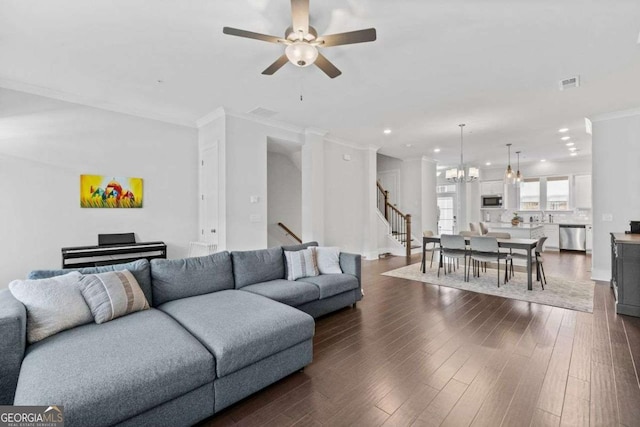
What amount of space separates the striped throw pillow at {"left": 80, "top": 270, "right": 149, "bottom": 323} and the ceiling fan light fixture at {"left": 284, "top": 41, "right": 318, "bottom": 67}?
2.33 metres

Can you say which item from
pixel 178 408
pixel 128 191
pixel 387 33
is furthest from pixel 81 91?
pixel 178 408

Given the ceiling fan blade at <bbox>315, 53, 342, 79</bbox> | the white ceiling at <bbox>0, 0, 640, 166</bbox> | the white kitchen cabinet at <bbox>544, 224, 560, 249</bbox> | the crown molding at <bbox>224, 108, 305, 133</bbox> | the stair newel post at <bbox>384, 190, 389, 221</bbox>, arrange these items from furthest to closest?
the stair newel post at <bbox>384, 190, 389, 221</bbox> < the white kitchen cabinet at <bbox>544, 224, 560, 249</bbox> < the crown molding at <bbox>224, 108, 305, 133</bbox> < the ceiling fan blade at <bbox>315, 53, 342, 79</bbox> < the white ceiling at <bbox>0, 0, 640, 166</bbox>

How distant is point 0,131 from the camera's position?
12.7ft

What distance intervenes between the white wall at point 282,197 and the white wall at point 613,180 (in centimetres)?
624

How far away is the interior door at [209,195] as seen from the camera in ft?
16.9

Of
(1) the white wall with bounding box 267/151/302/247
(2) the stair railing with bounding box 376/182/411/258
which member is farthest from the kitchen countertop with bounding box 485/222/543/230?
(1) the white wall with bounding box 267/151/302/247

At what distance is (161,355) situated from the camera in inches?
64.3

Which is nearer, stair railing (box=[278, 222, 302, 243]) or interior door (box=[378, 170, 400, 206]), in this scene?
stair railing (box=[278, 222, 302, 243])

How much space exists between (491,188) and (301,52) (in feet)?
34.2

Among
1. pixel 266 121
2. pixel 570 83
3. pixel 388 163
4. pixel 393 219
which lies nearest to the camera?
pixel 570 83

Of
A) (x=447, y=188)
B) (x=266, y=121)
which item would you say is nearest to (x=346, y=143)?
(x=266, y=121)

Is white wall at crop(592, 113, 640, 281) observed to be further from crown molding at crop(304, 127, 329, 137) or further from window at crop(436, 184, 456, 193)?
window at crop(436, 184, 456, 193)

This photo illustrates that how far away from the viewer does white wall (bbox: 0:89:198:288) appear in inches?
156

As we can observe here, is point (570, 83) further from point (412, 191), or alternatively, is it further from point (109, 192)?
Answer: point (109, 192)
